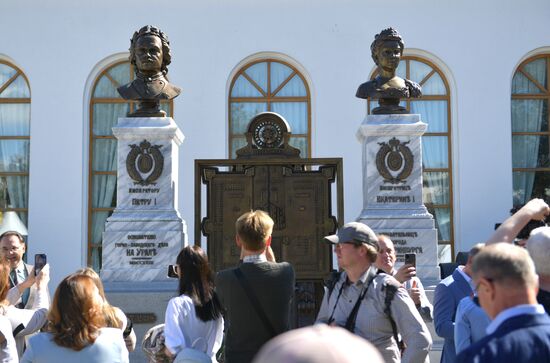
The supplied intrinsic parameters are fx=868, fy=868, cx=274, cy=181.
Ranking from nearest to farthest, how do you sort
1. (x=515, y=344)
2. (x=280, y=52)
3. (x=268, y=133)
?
(x=515, y=344), (x=268, y=133), (x=280, y=52)

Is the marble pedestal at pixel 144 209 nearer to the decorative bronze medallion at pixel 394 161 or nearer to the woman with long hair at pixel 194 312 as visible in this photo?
the decorative bronze medallion at pixel 394 161

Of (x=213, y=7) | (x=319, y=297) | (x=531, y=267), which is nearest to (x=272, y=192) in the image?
(x=319, y=297)

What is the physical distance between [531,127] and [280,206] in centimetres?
768

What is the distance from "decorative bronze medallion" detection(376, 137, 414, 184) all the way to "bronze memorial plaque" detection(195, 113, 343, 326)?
2.20ft

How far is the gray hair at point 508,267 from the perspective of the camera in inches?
125

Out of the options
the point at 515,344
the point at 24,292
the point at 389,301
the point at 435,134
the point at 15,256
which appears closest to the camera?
the point at 515,344

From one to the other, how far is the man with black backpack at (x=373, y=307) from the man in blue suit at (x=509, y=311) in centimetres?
156

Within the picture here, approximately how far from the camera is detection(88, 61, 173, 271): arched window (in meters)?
17.0

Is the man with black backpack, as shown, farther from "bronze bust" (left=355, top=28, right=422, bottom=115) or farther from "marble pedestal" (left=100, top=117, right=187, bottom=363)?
"bronze bust" (left=355, top=28, right=422, bottom=115)

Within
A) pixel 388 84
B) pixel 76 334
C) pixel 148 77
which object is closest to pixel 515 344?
pixel 76 334

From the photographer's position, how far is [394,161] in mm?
11477

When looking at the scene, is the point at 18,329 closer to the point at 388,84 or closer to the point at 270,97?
the point at 388,84

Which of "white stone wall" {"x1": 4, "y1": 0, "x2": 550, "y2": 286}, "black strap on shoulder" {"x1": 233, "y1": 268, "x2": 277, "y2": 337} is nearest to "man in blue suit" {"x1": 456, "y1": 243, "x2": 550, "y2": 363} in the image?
"black strap on shoulder" {"x1": 233, "y1": 268, "x2": 277, "y2": 337}

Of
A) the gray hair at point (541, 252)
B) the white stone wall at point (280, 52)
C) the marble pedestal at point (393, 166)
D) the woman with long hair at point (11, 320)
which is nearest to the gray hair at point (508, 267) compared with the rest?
the gray hair at point (541, 252)
